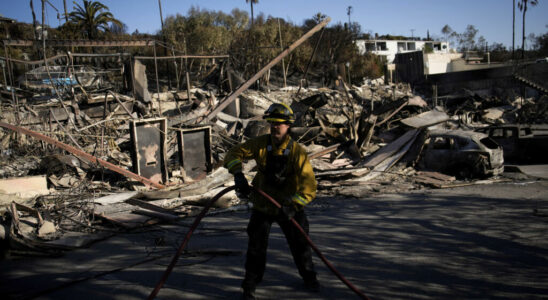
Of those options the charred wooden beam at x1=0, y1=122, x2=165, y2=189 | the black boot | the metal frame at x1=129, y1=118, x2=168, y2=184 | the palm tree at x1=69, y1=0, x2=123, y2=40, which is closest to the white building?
the palm tree at x1=69, y1=0, x2=123, y2=40

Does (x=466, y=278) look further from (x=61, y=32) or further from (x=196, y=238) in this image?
(x=61, y=32)

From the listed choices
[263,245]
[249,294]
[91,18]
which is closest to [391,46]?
[91,18]

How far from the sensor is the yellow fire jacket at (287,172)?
3752mm

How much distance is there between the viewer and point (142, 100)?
17.3 meters

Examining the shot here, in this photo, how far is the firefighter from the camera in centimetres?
372

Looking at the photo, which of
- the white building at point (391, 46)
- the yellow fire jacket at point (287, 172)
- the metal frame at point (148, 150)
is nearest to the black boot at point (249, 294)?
the yellow fire jacket at point (287, 172)

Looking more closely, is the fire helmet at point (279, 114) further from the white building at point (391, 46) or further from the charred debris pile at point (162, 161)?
the white building at point (391, 46)

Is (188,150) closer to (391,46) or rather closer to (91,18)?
(91,18)

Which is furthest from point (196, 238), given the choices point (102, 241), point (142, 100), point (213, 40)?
point (213, 40)

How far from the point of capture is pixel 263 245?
3.76 meters

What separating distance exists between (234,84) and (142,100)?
530 cm

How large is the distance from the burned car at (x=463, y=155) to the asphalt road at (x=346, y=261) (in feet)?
9.23

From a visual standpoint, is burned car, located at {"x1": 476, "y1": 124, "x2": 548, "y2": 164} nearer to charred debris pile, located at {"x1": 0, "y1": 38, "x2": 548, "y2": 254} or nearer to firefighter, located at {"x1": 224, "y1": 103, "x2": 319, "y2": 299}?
charred debris pile, located at {"x1": 0, "y1": 38, "x2": 548, "y2": 254}

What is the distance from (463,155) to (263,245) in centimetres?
914
